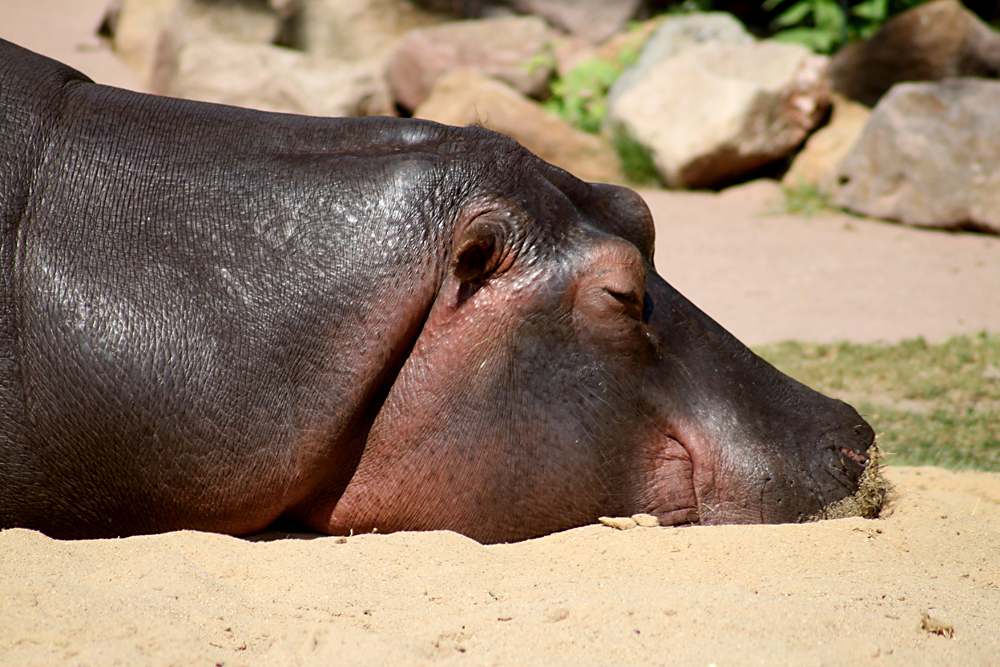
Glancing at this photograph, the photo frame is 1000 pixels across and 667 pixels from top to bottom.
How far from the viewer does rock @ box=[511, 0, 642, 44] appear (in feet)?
42.4

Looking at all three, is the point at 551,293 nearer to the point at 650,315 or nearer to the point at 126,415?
the point at 650,315

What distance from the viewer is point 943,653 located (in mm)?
2080

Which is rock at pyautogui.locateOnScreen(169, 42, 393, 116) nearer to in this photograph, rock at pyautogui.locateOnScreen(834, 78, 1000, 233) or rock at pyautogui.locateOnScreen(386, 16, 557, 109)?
rock at pyautogui.locateOnScreen(386, 16, 557, 109)

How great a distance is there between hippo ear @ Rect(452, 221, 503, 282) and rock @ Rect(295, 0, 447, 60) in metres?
10.9

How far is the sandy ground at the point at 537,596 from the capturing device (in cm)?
206

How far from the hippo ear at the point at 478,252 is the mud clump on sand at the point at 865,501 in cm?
123

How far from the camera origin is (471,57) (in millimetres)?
11578

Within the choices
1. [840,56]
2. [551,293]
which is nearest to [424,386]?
[551,293]

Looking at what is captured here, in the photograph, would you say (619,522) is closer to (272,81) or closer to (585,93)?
(585,93)

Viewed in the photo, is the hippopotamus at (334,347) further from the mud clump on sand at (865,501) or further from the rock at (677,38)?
the rock at (677,38)

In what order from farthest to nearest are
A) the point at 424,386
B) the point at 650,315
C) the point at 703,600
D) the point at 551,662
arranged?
the point at 650,315
the point at 424,386
the point at 703,600
the point at 551,662

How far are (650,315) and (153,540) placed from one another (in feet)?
5.02

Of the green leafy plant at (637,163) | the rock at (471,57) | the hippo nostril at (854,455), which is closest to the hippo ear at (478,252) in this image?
the hippo nostril at (854,455)

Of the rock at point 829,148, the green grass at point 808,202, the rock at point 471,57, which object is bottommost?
the green grass at point 808,202
